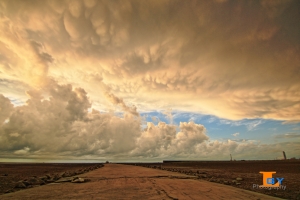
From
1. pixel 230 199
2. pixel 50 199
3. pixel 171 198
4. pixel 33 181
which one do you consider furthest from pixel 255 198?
pixel 33 181

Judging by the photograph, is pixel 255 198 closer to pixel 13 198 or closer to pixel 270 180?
pixel 270 180

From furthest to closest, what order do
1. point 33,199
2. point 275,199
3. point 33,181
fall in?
point 33,181 → point 275,199 → point 33,199

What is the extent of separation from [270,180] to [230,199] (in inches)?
344

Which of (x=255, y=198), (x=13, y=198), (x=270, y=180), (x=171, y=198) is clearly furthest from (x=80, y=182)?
(x=270, y=180)

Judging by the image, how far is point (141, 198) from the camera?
8719 millimetres

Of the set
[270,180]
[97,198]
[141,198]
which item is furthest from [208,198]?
[270,180]

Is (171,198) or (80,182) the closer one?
(171,198)

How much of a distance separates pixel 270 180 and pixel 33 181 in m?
19.5

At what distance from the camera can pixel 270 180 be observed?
15055 mm

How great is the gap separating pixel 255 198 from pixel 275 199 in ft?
3.46

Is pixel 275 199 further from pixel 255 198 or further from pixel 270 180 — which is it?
pixel 270 180

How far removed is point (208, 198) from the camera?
9047mm

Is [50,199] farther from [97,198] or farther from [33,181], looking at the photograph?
[33,181]

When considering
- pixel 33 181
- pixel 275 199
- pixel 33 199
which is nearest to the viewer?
pixel 33 199
